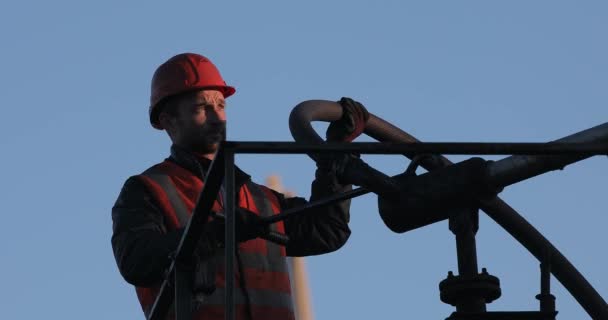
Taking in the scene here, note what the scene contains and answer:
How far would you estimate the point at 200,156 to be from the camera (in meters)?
8.15

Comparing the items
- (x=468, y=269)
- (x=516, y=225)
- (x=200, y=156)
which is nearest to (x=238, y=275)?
(x=200, y=156)

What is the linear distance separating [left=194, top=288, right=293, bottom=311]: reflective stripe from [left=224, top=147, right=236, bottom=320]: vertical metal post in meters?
2.04

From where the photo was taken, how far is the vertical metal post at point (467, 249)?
5.74 meters

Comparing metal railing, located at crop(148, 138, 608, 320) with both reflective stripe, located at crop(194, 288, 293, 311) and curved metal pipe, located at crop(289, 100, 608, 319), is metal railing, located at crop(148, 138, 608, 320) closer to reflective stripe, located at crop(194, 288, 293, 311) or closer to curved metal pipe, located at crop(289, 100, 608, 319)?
curved metal pipe, located at crop(289, 100, 608, 319)

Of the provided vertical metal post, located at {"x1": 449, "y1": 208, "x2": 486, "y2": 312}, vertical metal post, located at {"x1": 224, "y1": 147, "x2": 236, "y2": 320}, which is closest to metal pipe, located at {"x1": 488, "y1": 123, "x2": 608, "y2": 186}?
vertical metal post, located at {"x1": 449, "y1": 208, "x2": 486, "y2": 312}

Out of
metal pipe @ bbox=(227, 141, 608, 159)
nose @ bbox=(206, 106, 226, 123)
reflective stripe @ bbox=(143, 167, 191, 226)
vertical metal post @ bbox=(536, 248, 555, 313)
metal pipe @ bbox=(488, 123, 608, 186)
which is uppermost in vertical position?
nose @ bbox=(206, 106, 226, 123)

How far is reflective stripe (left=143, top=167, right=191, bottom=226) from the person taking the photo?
25.3 feet

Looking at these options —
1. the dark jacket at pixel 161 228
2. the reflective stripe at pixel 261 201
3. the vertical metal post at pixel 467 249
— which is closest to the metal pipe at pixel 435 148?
the vertical metal post at pixel 467 249

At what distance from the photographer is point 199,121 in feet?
27.1

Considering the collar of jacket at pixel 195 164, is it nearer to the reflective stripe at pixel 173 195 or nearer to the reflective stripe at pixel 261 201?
the reflective stripe at pixel 261 201

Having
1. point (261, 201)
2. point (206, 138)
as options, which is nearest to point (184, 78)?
point (206, 138)

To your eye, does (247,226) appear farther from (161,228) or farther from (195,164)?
(195,164)

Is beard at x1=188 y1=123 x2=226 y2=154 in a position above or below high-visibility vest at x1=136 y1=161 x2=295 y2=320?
above

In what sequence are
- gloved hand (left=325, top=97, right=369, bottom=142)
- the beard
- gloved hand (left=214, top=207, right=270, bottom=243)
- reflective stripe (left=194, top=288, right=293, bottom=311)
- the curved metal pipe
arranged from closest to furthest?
gloved hand (left=214, top=207, right=270, bottom=243)
the curved metal pipe
gloved hand (left=325, top=97, right=369, bottom=142)
reflective stripe (left=194, top=288, right=293, bottom=311)
the beard
